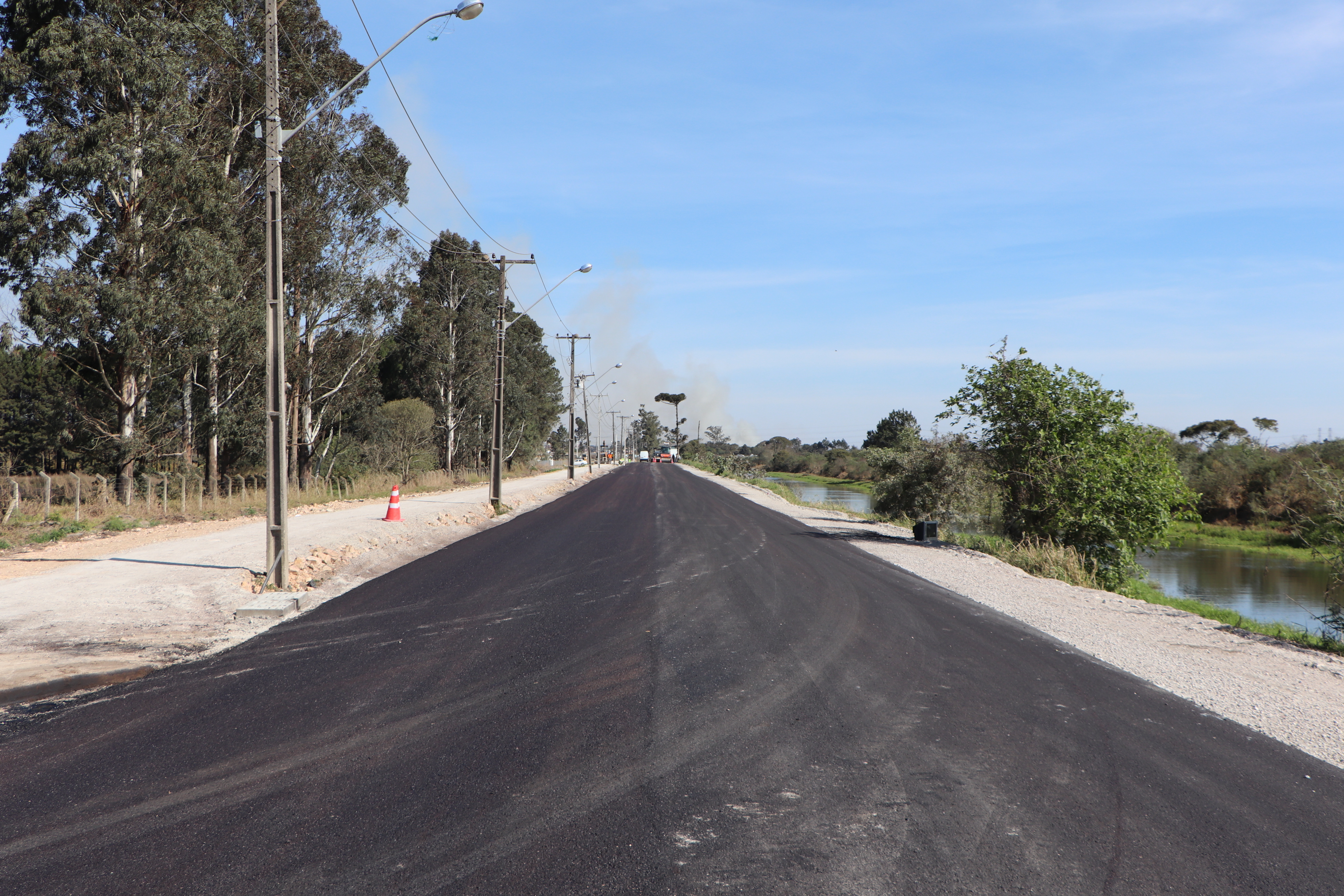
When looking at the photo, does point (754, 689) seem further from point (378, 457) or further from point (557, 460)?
point (557, 460)

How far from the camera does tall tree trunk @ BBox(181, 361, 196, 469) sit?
25.9 m

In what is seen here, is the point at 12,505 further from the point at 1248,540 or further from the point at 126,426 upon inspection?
the point at 1248,540

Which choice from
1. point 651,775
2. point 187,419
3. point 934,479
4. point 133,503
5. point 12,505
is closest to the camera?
point 651,775

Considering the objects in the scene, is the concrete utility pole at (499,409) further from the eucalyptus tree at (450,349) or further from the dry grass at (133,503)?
the eucalyptus tree at (450,349)

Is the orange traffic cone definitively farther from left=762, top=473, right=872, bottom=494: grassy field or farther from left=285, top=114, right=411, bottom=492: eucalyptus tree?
left=762, top=473, right=872, bottom=494: grassy field

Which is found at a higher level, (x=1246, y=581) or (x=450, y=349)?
(x=450, y=349)

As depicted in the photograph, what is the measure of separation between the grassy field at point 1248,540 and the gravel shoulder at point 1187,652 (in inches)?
1031

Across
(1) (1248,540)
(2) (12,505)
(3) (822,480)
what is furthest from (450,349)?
(3) (822,480)

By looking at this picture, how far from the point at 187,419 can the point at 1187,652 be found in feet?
90.4

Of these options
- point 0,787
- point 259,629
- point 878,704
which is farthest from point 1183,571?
point 0,787

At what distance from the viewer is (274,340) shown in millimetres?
10547

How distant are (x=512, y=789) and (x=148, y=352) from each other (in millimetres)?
22955

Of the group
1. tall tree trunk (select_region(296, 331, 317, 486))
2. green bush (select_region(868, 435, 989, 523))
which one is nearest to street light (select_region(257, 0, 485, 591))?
green bush (select_region(868, 435, 989, 523))

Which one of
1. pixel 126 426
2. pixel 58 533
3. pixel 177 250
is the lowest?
pixel 58 533
